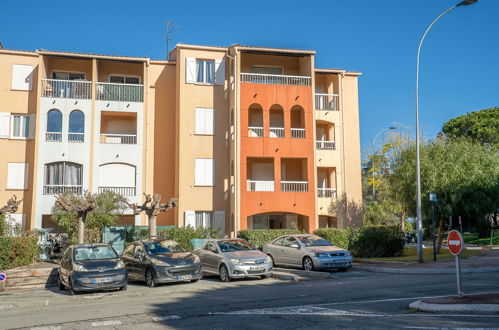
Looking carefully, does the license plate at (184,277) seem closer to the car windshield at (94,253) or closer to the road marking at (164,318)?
the car windshield at (94,253)

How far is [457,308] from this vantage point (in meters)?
9.80

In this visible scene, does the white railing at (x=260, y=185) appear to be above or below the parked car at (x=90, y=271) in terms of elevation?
above

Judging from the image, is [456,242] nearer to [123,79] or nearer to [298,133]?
[298,133]

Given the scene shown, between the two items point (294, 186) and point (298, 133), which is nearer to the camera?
point (294, 186)

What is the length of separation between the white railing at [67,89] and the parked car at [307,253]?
15790mm

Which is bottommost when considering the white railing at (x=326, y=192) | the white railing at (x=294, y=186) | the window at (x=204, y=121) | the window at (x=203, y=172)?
the white railing at (x=326, y=192)

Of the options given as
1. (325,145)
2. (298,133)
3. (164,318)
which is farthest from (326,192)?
(164,318)

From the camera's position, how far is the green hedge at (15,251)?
2047 centimetres

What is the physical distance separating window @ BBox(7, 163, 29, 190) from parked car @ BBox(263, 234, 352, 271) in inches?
629

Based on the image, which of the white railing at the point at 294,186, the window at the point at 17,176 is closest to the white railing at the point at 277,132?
the white railing at the point at 294,186

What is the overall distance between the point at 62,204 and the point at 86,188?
21.0ft

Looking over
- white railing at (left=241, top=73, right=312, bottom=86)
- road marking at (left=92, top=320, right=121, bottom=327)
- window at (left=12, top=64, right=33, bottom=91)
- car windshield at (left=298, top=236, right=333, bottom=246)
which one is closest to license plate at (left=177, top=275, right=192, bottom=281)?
car windshield at (left=298, top=236, right=333, bottom=246)

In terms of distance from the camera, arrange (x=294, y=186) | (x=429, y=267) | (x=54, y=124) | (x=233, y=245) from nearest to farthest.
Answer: (x=233, y=245) < (x=429, y=267) < (x=54, y=124) < (x=294, y=186)

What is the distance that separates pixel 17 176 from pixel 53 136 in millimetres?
3111
